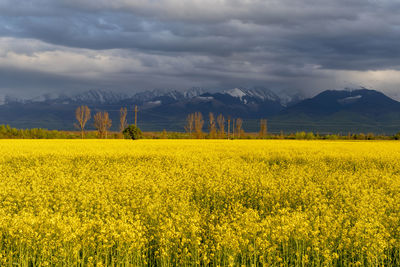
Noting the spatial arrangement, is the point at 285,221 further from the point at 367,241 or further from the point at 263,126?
the point at 263,126

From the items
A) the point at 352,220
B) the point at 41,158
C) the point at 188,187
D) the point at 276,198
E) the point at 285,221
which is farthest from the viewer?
the point at 41,158

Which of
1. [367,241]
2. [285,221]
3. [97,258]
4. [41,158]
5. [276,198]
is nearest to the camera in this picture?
[97,258]

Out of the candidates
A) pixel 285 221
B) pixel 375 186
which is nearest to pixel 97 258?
pixel 285 221

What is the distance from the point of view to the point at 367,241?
7.16 metres

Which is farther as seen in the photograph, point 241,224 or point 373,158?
point 373,158

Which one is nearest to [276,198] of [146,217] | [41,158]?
[146,217]

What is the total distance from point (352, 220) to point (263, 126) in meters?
121

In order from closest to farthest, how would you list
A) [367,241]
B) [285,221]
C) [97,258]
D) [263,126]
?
[97,258] < [367,241] < [285,221] < [263,126]

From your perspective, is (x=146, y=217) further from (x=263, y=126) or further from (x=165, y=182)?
(x=263, y=126)

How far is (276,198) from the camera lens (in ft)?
39.5

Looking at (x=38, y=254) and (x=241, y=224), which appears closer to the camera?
(x=38, y=254)

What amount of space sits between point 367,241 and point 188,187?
299 inches

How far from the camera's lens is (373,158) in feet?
86.6

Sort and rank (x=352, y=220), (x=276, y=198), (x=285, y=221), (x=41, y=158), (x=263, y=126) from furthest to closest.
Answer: (x=263, y=126)
(x=41, y=158)
(x=276, y=198)
(x=352, y=220)
(x=285, y=221)
